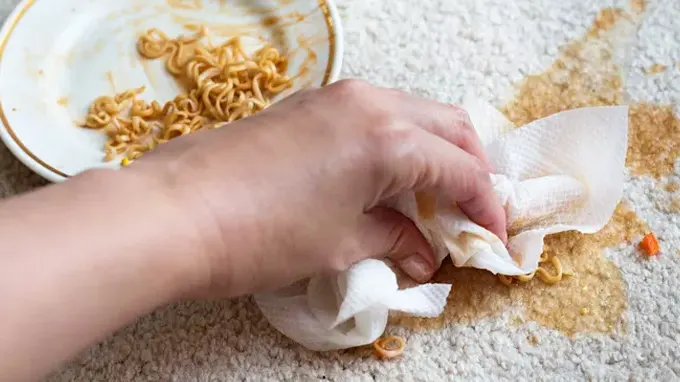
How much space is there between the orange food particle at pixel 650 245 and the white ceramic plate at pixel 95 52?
13.3 inches

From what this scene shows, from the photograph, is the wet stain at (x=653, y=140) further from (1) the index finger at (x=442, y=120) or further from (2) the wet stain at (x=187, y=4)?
(2) the wet stain at (x=187, y=4)

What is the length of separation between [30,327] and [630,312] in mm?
462

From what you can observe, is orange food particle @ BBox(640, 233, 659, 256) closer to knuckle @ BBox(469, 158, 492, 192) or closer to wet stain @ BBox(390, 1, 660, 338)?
wet stain @ BBox(390, 1, 660, 338)

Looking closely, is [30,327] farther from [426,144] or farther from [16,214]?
[426,144]

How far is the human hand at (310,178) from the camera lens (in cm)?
47

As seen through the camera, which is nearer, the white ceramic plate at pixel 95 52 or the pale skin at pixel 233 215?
the pale skin at pixel 233 215

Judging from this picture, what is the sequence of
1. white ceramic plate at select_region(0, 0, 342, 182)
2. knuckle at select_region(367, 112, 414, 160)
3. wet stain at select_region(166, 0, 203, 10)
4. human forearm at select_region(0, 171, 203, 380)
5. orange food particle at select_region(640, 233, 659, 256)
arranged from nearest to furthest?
human forearm at select_region(0, 171, 203, 380)
knuckle at select_region(367, 112, 414, 160)
orange food particle at select_region(640, 233, 659, 256)
white ceramic plate at select_region(0, 0, 342, 182)
wet stain at select_region(166, 0, 203, 10)

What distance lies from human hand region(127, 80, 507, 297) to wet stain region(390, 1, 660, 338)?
0.08 m

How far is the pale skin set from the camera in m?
0.40

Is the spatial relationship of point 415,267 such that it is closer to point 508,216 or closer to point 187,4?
point 508,216

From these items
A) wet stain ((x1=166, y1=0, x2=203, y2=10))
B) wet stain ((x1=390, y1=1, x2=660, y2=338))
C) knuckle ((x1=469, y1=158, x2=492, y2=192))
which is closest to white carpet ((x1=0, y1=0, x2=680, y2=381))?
wet stain ((x1=390, y1=1, x2=660, y2=338))

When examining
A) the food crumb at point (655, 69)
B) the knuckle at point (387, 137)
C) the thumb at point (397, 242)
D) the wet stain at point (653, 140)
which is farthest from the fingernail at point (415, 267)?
the food crumb at point (655, 69)

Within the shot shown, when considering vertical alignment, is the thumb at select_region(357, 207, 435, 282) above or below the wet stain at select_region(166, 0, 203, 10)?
below

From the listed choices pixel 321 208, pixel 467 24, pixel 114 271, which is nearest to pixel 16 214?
pixel 114 271
